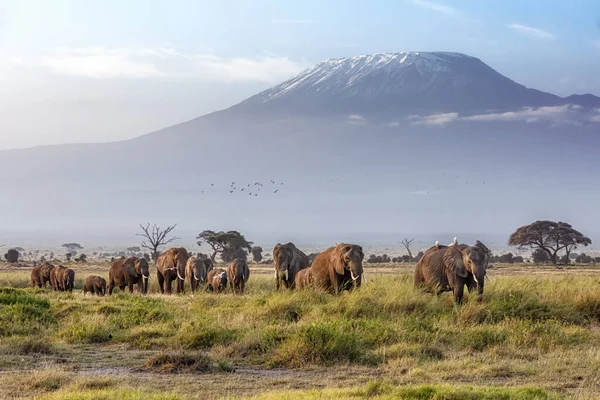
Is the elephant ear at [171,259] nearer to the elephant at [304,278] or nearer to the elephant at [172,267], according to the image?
the elephant at [172,267]

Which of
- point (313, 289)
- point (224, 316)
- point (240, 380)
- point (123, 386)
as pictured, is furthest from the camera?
point (313, 289)

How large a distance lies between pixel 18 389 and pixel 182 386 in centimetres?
213

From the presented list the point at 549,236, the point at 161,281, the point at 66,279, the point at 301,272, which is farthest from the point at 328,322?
the point at 549,236

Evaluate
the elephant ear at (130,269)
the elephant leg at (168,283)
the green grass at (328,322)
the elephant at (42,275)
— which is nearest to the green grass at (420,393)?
the green grass at (328,322)

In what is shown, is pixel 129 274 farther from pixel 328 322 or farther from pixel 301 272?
pixel 328 322

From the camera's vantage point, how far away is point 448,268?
63.3ft

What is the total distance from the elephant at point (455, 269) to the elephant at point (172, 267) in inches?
563

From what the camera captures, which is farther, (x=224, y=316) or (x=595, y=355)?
(x=224, y=316)

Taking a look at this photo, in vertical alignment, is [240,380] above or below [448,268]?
below

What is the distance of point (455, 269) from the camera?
62.3 ft

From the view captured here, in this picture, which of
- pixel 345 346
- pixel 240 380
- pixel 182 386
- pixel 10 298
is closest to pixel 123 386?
pixel 182 386

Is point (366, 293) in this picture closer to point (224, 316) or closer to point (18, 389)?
point (224, 316)

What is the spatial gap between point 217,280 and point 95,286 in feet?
18.9

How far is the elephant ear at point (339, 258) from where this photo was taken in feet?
68.0
